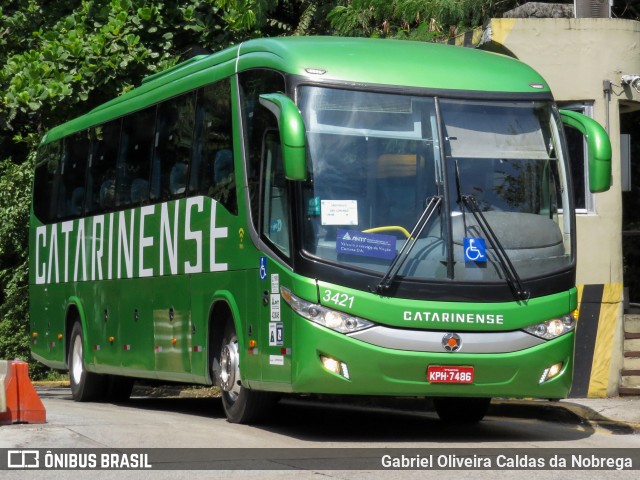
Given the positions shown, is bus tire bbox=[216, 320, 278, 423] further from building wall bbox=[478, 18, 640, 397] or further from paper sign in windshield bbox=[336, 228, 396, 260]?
building wall bbox=[478, 18, 640, 397]

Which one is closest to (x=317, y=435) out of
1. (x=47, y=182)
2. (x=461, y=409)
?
(x=461, y=409)

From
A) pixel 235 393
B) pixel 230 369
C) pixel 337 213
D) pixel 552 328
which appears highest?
pixel 337 213

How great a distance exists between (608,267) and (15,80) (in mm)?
9090

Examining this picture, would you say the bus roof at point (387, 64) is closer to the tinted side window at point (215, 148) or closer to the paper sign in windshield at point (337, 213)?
the tinted side window at point (215, 148)

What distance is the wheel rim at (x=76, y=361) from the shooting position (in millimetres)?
18781

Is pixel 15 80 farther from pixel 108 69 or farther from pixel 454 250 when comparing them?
pixel 454 250

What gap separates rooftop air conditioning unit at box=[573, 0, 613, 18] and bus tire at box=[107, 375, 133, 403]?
25.3 feet

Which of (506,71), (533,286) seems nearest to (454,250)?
(533,286)

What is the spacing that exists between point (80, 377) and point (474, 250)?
8.61 metres

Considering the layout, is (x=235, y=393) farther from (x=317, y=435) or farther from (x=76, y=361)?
(x=76, y=361)

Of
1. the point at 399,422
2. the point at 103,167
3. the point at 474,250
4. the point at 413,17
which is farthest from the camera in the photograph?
the point at 413,17

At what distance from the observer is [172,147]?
49.4 feet

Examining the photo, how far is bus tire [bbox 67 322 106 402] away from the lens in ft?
60.9

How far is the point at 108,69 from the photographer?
68.3ft
